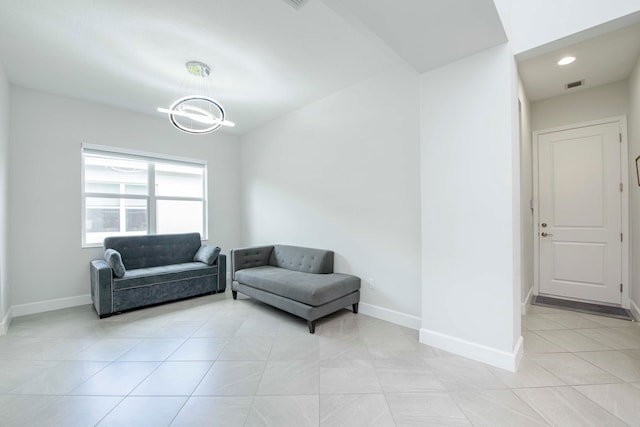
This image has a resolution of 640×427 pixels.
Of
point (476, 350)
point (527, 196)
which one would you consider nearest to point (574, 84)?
point (527, 196)

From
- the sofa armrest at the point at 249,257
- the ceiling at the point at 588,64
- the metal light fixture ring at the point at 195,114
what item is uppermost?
the ceiling at the point at 588,64

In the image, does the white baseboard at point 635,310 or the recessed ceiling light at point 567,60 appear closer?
the recessed ceiling light at point 567,60

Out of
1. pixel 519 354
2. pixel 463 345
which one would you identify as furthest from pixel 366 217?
pixel 519 354

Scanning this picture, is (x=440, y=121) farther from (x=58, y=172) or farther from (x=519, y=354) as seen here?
(x=58, y=172)

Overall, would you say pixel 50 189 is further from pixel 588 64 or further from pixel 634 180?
pixel 634 180

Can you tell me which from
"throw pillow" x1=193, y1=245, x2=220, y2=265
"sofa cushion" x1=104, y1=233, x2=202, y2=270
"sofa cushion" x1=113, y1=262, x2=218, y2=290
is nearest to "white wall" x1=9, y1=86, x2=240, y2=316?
"sofa cushion" x1=104, y1=233, x2=202, y2=270

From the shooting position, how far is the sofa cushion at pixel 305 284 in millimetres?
2814

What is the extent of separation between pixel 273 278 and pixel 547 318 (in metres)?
3.16

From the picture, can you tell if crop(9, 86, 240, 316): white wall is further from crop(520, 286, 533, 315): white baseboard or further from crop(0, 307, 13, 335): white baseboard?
crop(520, 286, 533, 315): white baseboard

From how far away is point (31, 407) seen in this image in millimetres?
1710

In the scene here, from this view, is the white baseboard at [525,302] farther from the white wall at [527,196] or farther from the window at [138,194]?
the window at [138,194]

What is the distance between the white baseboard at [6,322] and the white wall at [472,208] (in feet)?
14.0

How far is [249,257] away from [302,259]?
0.87 m

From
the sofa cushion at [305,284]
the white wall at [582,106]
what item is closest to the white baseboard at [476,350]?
the sofa cushion at [305,284]
